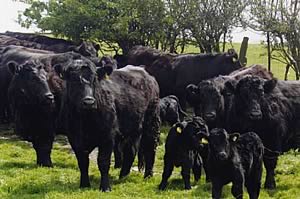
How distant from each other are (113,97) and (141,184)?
155cm

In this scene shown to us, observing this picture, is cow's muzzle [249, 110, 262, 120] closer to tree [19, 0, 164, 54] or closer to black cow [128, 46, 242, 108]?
black cow [128, 46, 242, 108]

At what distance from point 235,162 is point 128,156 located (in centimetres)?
261

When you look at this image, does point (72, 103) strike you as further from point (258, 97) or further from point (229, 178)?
point (258, 97)

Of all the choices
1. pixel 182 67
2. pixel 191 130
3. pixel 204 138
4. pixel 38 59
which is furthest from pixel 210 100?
pixel 182 67

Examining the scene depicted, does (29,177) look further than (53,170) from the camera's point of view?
No

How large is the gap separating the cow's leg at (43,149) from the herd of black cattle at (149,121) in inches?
0.7

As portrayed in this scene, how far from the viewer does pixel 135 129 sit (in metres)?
9.98

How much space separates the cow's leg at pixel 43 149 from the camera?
10867mm

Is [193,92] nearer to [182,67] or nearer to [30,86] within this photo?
[30,86]

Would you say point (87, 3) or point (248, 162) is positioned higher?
point (87, 3)

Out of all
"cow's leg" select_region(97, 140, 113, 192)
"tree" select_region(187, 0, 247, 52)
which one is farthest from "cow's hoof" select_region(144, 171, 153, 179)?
"tree" select_region(187, 0, 247, 52)

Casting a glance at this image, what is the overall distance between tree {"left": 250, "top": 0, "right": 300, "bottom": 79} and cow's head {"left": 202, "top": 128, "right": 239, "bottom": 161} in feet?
35.0

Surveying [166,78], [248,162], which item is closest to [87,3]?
[166,78]

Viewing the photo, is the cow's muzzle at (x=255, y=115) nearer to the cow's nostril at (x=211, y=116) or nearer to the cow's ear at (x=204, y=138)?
the cow's nostril at (x=211, y=116)
